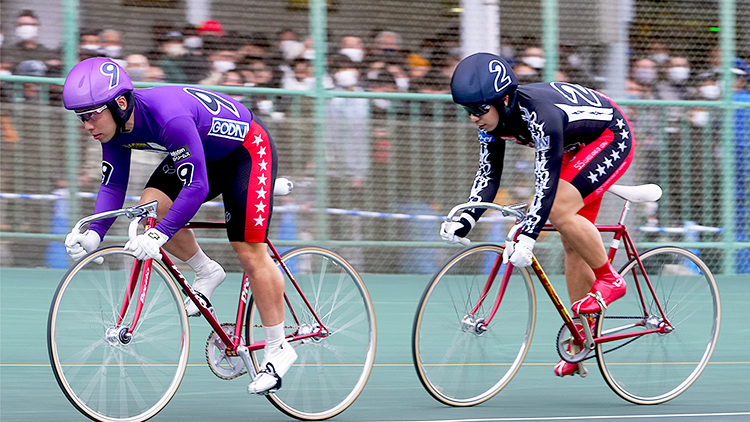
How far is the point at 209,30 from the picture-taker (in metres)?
8.77

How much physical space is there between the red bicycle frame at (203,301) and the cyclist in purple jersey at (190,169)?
8 cm

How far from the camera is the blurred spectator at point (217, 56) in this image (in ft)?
28.7

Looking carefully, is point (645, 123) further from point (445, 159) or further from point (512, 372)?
point (512, 372)

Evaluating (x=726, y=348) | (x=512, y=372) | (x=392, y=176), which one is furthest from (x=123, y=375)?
(x=392, y=176)

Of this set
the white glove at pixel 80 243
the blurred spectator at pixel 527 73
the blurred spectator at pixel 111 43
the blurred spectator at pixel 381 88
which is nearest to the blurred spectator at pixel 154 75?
the blurred spectator at pixel 111 43

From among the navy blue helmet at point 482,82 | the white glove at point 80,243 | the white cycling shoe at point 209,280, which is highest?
the navy blue helmet at point 482,82

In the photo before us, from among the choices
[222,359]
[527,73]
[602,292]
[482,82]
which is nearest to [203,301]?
[222,359]

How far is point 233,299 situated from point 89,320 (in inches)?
92.7

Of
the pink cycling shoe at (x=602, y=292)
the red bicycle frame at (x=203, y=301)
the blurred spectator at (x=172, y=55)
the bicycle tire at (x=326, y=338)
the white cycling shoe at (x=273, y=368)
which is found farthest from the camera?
the blurred spectator at (x=172, y=55)

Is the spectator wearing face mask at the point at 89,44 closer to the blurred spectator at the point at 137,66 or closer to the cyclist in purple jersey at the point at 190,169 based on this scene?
the blurred spectator at the point at 137,66

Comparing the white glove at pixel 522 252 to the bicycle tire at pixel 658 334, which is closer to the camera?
the white glove at pixel 522 252

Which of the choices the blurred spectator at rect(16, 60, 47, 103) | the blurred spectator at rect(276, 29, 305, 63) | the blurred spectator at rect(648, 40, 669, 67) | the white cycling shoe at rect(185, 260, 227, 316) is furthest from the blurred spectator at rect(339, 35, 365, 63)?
the white cycling shoe at rect(185, 260, 227, 316)

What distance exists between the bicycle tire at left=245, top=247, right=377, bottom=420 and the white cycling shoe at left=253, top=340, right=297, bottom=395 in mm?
122

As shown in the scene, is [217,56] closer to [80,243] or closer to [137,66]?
[137,66]
